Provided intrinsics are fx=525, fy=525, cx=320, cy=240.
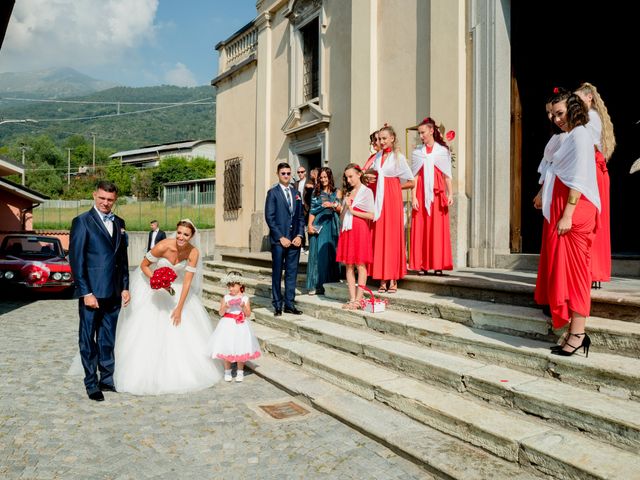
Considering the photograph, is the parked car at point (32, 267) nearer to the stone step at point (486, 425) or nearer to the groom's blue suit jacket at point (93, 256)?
the groom's blue suit jacket at point (93, 256)

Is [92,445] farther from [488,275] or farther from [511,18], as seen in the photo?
[511,18]

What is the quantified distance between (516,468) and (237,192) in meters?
13.9

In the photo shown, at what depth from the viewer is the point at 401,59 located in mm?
10195

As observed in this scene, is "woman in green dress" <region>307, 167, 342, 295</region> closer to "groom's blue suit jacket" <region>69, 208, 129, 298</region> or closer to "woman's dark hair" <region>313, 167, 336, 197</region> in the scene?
"woman's dark hair" <region>313, 167, 336, 197</region>

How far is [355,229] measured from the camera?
271 inches

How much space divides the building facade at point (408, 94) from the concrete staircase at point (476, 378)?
1.92 meters

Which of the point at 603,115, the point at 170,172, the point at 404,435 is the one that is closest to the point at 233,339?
the point at 404,435

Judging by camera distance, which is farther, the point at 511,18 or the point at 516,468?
the point at 511,18

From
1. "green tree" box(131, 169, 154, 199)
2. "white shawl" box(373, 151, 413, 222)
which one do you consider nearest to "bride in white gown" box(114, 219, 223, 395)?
"white shawl" box(373, 151, 413, 222)

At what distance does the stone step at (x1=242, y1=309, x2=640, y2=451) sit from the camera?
133 inches

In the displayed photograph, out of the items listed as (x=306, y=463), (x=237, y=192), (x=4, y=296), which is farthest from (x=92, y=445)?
(x=237, y=192)

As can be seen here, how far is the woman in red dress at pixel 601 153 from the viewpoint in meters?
4.44

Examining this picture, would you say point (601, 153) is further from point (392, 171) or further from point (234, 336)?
point (234, 336)

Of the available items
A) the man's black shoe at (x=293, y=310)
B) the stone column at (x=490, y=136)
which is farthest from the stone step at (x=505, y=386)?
the stone column at (x=490, y=136)
